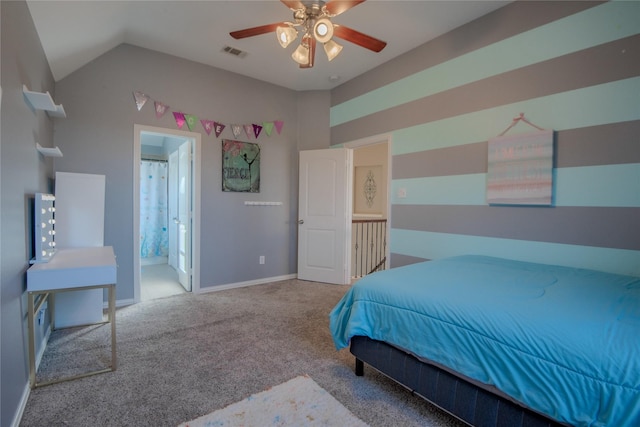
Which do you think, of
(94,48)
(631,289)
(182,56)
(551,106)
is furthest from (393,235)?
(94,48)

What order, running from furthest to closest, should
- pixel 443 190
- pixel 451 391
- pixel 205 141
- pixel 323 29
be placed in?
pixel 205 141 → pixel 443 190 → pixel 323 29 → pixel 451 391

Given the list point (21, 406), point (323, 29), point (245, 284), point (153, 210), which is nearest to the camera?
point (21, 406)

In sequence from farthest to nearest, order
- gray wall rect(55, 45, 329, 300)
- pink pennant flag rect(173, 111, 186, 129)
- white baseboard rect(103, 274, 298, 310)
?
pink pennant flag rect(173, 111, 186, 129), white baseboard rect(103, 274, 298, 310), gray wall rect(55, 45, 329, 300)

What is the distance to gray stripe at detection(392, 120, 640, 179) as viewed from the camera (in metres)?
2.00

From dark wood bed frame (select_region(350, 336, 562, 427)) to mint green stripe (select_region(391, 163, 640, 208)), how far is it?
1.66 metres

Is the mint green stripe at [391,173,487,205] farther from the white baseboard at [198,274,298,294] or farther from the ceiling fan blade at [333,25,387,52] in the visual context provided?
the white baseboard at [198,274,298,294]

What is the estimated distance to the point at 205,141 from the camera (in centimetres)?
378

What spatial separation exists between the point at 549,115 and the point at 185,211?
396cm


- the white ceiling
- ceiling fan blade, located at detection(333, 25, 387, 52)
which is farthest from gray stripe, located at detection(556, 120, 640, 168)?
ceiling fan blade, located at detection(333, 25, 387, 52)

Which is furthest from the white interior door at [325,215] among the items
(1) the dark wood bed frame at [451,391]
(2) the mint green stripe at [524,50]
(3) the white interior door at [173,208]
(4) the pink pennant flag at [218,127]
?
(1) the dark wood bed frame at [451,391]

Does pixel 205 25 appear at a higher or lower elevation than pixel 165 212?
higher

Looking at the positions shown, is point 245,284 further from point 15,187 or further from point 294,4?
point 294,4

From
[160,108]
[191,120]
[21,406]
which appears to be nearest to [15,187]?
[21,406]

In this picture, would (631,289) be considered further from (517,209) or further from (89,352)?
(89,352)
